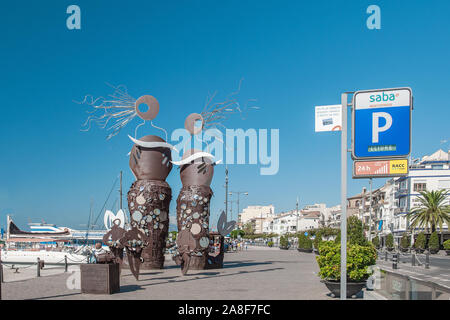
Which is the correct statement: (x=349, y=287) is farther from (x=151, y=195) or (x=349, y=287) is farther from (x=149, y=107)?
(x=149, y=107)

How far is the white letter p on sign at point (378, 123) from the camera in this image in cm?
732

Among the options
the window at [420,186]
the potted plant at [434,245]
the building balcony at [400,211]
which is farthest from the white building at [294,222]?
the potted plant at [434,245]

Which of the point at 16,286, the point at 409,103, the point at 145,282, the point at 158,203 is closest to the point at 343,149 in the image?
the point at 409,103

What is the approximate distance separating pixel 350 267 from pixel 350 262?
0.14 meters

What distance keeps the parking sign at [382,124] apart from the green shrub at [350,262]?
16.0 ft

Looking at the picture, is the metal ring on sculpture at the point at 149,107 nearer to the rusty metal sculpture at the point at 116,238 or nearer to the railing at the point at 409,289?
the rusty metal sculpture at the point at 116,238

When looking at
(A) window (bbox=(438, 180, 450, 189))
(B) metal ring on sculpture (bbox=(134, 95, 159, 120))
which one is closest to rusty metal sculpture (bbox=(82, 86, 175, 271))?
(B) metal ring on sculpture (bbox=(134, 95, 159, 120))

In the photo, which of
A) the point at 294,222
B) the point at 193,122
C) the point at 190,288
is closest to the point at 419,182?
the point at 193,122

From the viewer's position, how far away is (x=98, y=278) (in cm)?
1259

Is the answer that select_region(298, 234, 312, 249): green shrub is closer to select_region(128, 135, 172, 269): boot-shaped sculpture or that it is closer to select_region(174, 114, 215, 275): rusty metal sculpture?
select_region(174, 114, 215, 275): rusty metal sculpture

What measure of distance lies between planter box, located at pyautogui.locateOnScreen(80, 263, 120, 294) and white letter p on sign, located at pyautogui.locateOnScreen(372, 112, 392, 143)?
8.66 meters

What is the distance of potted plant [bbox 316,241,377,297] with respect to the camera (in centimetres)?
1132

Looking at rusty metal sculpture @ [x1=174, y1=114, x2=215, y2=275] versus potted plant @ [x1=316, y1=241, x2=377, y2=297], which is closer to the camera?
potted plant @ [x1=316, y1=241, x2=377, y2=297]
